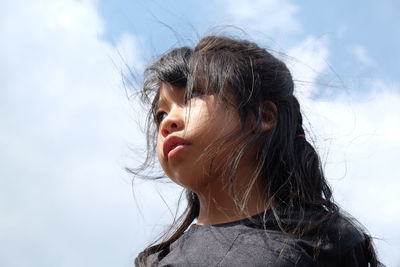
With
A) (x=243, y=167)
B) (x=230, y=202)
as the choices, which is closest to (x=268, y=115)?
(x=243, y=167)

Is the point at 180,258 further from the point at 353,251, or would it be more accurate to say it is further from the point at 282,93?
the point at 282,93

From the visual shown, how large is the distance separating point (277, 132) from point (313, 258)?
18.7 inches

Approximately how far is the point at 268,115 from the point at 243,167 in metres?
0.22

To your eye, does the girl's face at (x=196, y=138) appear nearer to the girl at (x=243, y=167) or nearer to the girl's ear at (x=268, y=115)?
the girl at (x=243, y=167)

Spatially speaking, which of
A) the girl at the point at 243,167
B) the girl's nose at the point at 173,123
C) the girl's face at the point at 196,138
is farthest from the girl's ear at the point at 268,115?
the girl's nose at the point at 173,123

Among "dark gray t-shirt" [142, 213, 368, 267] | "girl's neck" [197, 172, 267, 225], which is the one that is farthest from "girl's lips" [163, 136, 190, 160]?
"dark gray t-shirt" [142, 213, 368, 267]

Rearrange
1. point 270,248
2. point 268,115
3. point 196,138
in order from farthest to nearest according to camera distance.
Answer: point 268,115 < point 196,138 < point 270,248

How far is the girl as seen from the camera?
5.25 ft

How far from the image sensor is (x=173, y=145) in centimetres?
174

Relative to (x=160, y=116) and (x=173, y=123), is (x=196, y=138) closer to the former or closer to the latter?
(x=173, y=123)

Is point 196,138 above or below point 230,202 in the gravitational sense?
above

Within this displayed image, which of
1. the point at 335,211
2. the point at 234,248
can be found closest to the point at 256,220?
the point at 234,248

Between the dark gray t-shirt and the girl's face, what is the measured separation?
0.67 ft

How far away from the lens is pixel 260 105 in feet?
5.98
